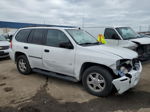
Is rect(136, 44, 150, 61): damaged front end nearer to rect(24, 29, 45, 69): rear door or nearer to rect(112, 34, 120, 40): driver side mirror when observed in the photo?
rect(112, 34, 120, 40): driver side mirror

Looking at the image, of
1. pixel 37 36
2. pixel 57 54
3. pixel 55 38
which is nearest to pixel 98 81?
pixel 57 54

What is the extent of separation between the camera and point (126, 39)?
7469mm

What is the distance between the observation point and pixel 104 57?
378cm

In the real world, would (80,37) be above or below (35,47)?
above

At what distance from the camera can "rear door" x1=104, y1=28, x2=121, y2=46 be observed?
7754 millimetres

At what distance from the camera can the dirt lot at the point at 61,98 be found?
135 inches

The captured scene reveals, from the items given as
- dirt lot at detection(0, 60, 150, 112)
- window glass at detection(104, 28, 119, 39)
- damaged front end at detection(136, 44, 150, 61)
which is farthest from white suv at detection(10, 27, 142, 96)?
window glass at detection(104, 28, 119, 39)

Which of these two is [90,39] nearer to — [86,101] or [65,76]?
[65,76]

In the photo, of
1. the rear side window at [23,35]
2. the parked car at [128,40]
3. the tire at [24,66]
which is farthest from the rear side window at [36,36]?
the parked car at [128,40]

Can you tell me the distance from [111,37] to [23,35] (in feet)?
14.3

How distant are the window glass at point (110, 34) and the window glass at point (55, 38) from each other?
3941 mm

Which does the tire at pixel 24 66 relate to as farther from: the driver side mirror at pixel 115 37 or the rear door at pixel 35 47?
the driver side mirror at pixel 115 37

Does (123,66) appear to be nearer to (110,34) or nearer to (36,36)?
(36,36)

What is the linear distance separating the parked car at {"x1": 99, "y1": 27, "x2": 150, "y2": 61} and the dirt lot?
2074 mm
